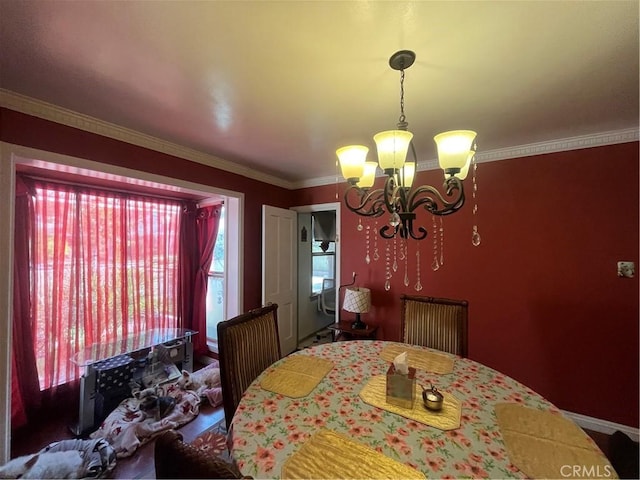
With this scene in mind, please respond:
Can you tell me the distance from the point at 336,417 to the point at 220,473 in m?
0.61

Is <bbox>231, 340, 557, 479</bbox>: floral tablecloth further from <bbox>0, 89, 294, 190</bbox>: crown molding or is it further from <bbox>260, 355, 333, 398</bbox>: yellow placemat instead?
<bbox>0, 89, 294, 190</bbox>: crown molding

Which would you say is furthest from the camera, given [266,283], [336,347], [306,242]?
[306,242]

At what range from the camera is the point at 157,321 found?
3.06m

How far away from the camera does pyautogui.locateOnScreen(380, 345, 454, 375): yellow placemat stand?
1454mm

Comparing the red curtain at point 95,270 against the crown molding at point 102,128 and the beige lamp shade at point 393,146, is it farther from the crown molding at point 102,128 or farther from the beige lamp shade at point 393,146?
the beige lamp shade at point 393,146

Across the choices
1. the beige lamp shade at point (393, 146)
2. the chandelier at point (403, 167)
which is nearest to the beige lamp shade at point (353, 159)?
the chandelier at point (403, 167)

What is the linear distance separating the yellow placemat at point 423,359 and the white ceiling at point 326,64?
1.59 metres

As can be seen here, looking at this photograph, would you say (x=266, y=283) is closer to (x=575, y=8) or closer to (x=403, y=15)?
(x=403, y=15)

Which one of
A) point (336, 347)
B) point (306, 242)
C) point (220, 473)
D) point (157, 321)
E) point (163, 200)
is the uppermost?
point (163, 200)

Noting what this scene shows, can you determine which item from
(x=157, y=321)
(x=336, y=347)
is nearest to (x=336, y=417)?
(x=336, y=347)

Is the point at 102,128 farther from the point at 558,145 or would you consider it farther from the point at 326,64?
Answer: the point at 558,145

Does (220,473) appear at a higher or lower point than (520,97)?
lower

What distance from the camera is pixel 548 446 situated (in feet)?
2.91

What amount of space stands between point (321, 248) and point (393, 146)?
303cm
